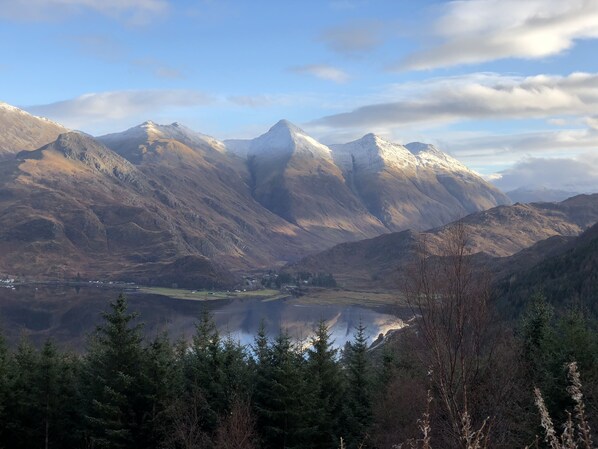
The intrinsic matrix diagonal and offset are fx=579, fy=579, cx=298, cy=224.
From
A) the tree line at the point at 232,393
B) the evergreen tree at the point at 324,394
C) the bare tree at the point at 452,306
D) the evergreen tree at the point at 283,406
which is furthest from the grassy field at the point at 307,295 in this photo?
the bare tree at the point at 452,306

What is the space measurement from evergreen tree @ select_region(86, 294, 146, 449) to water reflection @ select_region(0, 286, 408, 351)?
239 feet

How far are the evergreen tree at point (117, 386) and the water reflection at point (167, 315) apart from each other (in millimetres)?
72877

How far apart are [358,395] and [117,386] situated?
13.1 metres

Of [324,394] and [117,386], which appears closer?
[117,386]

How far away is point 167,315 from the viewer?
444 ft

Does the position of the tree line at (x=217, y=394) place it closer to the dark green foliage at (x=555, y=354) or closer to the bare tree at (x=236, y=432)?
the dark green foliage at (x=555, y=354)

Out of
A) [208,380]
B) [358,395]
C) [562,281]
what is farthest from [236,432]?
[562,281]

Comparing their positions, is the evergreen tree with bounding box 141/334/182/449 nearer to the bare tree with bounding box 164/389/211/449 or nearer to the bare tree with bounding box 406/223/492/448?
the bare tree with bounding box 164/389/211/449

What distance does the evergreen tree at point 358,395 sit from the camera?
3083 centimetres

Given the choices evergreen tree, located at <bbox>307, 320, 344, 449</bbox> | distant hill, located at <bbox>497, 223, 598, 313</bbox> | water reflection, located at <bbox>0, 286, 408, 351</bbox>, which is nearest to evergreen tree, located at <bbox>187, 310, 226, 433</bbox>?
evergreen tree, located at <bbox>307, 320, 344, 449</bbox>

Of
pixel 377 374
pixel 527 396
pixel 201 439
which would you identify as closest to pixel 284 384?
pixel 201 439

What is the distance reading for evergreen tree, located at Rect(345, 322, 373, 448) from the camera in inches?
1214

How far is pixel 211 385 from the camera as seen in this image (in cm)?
3006

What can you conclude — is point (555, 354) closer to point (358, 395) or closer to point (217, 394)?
point (358, 395)
